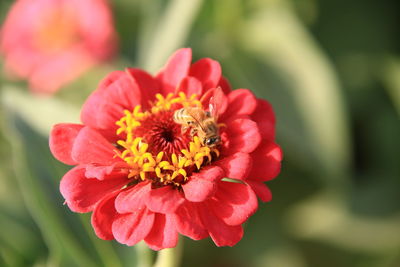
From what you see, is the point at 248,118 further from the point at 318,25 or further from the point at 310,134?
the point at 318,25

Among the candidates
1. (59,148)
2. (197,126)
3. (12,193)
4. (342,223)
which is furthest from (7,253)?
(342,223)

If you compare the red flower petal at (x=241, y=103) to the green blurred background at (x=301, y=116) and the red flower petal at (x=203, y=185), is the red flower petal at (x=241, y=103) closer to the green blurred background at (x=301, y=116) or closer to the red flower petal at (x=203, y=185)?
the red flower petal at (x=203, y=185)

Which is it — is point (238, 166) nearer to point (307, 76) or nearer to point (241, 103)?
point (241, 103)

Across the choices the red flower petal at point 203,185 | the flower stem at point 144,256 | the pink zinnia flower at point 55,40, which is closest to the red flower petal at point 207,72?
the red flower petal at point 203,185

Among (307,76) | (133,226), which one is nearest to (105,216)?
(133,226)

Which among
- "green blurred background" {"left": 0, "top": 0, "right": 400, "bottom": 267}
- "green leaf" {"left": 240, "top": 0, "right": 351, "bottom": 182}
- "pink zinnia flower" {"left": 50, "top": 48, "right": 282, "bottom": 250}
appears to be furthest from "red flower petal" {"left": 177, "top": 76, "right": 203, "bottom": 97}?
"green leaf" {"left": 240, "top": 0, "right": 351, "bottom": 182}

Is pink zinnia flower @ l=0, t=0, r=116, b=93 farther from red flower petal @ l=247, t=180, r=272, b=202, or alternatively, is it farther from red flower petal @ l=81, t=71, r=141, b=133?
red flower petal @ l=247, t=180, r=272, b=202

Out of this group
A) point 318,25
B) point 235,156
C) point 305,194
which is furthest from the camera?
point 318,25
